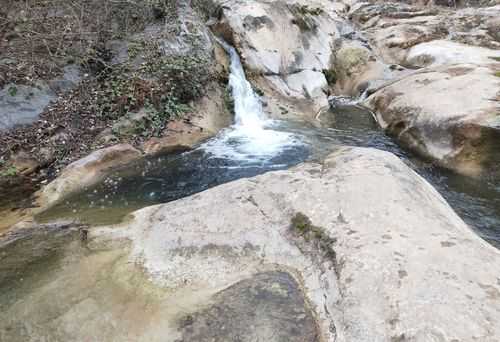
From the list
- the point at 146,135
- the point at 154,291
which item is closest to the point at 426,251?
the point at 154,291

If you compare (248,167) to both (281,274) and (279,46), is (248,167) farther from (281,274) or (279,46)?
(279,46)

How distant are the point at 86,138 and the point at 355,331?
21.7ft

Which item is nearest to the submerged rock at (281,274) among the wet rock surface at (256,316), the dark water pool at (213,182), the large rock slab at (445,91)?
the wet rock surface at (256,316)

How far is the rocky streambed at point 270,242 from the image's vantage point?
2.48 meters

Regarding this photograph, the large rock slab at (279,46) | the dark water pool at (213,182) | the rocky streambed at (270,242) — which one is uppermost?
the large rock slab at (279,46)

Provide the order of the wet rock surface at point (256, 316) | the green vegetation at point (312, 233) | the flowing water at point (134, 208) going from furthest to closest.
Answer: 1. the green vegetation at point (312, 233)
2. the flowing water at point (134, 208)
3. the wet rock surface at point (256, 316)

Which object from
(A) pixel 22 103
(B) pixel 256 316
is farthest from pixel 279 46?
(B) pixel 256 316

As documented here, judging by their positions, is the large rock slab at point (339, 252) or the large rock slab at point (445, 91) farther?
the large rock slab at point (445, 91)

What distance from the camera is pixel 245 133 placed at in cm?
898

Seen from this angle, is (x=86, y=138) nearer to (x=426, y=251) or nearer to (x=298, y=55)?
(x=426, y=251)

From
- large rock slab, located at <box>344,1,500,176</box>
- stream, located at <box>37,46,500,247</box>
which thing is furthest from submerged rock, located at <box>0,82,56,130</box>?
large rock slab, located at <box>344,1,500,176</box>

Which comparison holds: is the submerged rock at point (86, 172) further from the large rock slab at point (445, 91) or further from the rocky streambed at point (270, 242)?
the large rock slab at point (445, 91)

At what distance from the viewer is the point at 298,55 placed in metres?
12.7

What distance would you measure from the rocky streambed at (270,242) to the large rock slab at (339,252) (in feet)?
0.04
